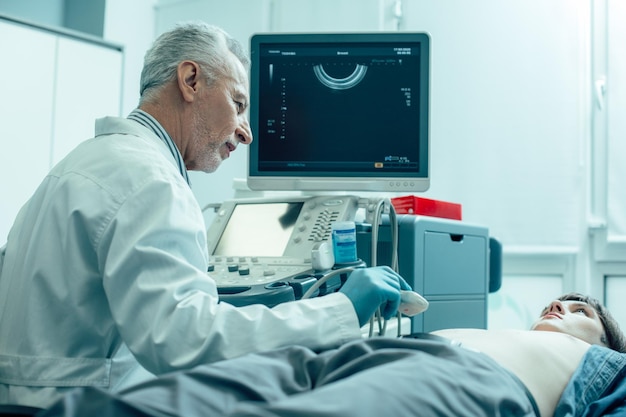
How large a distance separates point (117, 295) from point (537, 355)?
92 cm

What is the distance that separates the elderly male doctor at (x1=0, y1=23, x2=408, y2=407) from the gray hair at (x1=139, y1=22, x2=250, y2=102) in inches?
7.5

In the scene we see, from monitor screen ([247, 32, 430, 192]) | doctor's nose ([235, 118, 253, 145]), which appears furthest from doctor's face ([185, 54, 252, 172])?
monitor screen ([247, 32, 430, 192])

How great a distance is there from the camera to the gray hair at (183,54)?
4.83 ft

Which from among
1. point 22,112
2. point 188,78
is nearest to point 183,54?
point 188,78

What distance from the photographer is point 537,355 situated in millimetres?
1518

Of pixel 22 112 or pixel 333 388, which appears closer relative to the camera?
pixel 333 388

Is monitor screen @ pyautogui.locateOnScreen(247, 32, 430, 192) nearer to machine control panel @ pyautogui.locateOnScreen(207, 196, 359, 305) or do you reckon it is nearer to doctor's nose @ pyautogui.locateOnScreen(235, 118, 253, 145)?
machine control panel @ pyautogui.locateOnScreen(207, 196, 359, 305)

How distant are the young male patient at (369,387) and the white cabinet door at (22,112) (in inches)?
89.6

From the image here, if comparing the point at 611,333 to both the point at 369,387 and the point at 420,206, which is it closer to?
the point at 420,206

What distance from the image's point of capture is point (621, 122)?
2.79 metres

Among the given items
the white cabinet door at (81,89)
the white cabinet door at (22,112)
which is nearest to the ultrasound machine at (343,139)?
the white cabinet door at (22,112)

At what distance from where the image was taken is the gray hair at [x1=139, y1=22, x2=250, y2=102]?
1.47 metres

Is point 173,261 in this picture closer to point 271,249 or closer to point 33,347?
point 33,347

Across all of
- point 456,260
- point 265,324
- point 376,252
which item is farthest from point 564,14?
point 265,324
